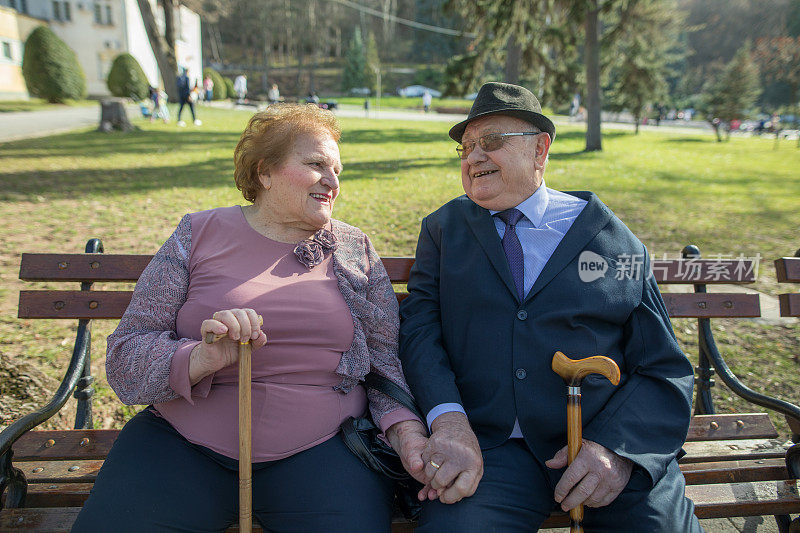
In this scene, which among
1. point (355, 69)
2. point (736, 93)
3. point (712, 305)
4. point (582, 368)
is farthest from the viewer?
point (355, 69)

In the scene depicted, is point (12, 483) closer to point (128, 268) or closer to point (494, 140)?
point (128, 268)

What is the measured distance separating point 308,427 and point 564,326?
1.02 m

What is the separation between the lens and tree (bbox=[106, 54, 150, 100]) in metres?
28.7

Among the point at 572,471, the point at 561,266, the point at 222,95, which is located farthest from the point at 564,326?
the point at 222,95

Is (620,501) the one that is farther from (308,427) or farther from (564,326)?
(308,427)

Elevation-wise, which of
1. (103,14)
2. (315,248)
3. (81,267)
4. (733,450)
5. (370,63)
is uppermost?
(103,14)

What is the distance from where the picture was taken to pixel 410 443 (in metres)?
2.14

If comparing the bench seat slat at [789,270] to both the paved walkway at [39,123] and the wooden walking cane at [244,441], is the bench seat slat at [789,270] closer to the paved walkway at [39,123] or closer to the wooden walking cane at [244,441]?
the wooden walking cane at [244,441]

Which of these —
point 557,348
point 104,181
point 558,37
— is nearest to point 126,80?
point 558,37

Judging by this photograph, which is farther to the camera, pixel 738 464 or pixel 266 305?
pixel 738 464

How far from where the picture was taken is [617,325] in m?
2.29

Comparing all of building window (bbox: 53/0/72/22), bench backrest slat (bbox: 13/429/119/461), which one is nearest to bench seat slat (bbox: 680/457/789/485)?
bench backrest slat (bbox: 13/429/119/461)

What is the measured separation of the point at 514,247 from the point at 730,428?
1.37 meters

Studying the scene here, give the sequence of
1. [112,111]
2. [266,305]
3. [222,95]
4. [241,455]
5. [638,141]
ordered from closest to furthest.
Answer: [241,455] → [266,305] → [112,111] → [638,141] → [222,95]
